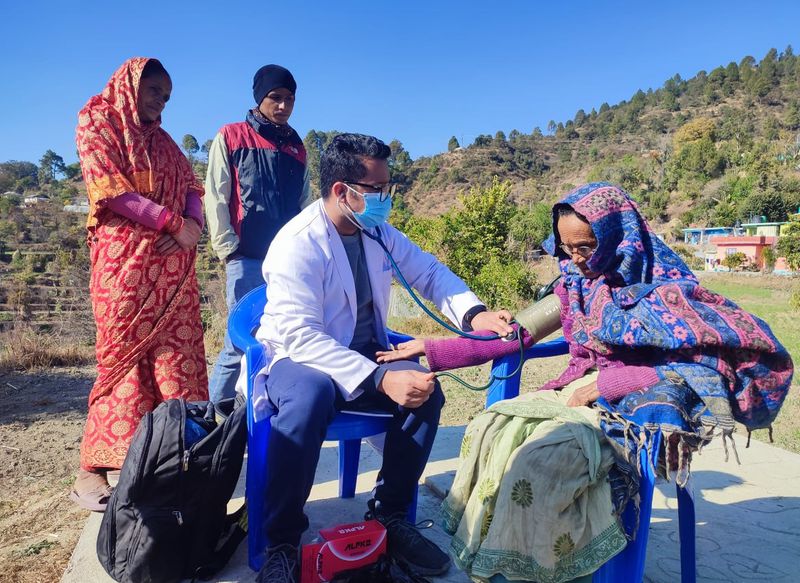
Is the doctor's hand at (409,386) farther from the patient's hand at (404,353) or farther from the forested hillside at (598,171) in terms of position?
the forested hillside at (598,171)

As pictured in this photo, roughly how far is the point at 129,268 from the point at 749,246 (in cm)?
3231

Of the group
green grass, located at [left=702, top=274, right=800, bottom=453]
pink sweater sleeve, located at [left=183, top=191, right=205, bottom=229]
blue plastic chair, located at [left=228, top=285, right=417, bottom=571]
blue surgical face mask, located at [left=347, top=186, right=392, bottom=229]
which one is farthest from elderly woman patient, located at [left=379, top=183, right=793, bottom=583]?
green grass, located at [left=702, top=274, right=800, bottom=453]

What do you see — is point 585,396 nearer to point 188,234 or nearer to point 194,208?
point 188,234

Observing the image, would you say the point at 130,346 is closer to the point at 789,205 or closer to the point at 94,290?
the point at 94,290

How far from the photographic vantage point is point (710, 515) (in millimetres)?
2473

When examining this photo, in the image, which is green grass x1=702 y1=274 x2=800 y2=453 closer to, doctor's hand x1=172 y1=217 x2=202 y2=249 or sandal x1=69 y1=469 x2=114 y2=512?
doctor's hand x1=172 y1=217 x2=202 y2=249

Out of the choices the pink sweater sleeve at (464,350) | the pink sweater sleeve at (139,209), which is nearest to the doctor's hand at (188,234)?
the pink sweater sleeve at (139,209)

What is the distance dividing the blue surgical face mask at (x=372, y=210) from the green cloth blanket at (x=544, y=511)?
1029mm

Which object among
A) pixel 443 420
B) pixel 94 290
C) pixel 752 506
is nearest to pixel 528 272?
pixel 443 420

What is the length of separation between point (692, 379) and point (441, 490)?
1.40 meters

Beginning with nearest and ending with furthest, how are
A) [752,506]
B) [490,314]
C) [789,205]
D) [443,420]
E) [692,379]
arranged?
[692,379] < [490,314] < [752,506] < [443,420] < [789,205]

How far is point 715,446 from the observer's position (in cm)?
331

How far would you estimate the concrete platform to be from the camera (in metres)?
2.03

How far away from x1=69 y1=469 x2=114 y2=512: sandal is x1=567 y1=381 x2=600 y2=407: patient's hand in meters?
2.06
